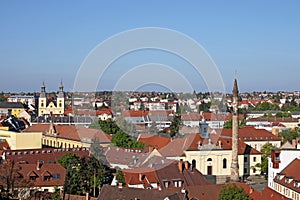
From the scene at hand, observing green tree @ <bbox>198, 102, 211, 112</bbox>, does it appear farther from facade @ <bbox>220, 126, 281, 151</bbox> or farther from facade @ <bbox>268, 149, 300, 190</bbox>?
facade @ <bbox>268, 149, 300, 190</bbox>

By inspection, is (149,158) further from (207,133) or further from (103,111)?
(103,111)

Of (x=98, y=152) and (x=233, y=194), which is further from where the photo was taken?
(x=98, y=152)

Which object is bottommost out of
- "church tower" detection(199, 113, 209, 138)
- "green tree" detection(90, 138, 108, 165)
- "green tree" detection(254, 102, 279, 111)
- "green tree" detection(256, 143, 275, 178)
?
"green tree" detection(256, 143, 275, 178)

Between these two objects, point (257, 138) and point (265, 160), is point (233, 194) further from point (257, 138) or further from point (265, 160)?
point (257, 138)

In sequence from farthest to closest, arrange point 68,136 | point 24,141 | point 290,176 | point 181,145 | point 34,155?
1. point 68,136
2. point 24,141
3. point 181,145
4. point 34,155
5. point 290,176

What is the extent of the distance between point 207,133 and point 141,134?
16.6 ft

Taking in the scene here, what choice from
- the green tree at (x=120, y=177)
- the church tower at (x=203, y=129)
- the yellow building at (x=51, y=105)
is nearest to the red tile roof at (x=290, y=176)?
the green tree at (x=120, y=177)

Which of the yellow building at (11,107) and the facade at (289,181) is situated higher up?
the yellow building at (11,107)

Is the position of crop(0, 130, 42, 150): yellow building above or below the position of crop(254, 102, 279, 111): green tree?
below

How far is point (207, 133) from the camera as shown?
3981 centimetres

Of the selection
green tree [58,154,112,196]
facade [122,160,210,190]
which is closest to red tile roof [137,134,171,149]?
green tree [58,154,112,196]

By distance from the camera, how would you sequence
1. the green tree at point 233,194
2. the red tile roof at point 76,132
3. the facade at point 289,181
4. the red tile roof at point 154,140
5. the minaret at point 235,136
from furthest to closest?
1. the red tile roof at point 76,132
2. the red tile roof at point 154,140
3. the minaret at point 235,136
4. the facade at point 289,181
5. the green tree at point 233,194

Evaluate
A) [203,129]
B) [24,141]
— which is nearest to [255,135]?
[203,129]

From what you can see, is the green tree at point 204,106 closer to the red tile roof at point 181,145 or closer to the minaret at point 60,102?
the red tile roof at point 181,145
